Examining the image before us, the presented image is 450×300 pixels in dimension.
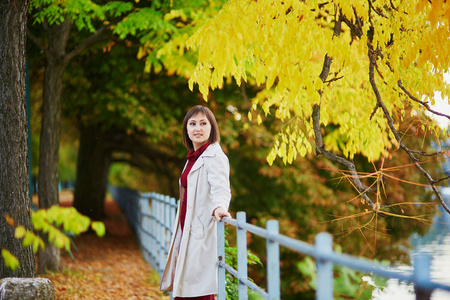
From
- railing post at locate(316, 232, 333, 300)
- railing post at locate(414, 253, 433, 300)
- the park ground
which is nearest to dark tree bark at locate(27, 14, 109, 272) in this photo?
the park ground

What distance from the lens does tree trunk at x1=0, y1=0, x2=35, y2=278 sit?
17.7 feet

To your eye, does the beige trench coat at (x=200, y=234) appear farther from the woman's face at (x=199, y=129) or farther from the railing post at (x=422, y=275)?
the railing post at (x=422, y=275)

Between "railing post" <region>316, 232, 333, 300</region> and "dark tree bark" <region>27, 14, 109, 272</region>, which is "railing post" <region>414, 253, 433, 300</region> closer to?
"railing post" <region>316, 232, 333, 300</region>

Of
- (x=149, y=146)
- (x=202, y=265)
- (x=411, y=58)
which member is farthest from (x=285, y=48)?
(x=149, y=146)

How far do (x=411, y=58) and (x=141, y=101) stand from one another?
33.0ft

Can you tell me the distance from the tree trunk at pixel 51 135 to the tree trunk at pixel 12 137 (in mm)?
4283

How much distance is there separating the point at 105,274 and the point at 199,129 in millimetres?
6787

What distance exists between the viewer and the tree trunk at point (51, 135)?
9.70 metres

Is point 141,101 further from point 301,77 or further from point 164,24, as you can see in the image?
point 301,77

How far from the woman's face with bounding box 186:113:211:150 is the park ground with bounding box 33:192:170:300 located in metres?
3.89

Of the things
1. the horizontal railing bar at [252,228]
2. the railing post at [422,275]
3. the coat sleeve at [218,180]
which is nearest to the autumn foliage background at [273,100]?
the coat sleeve at [218,180]

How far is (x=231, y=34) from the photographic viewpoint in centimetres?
478

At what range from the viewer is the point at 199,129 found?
453 cm

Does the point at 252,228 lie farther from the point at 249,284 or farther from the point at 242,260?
the point at 242,260
